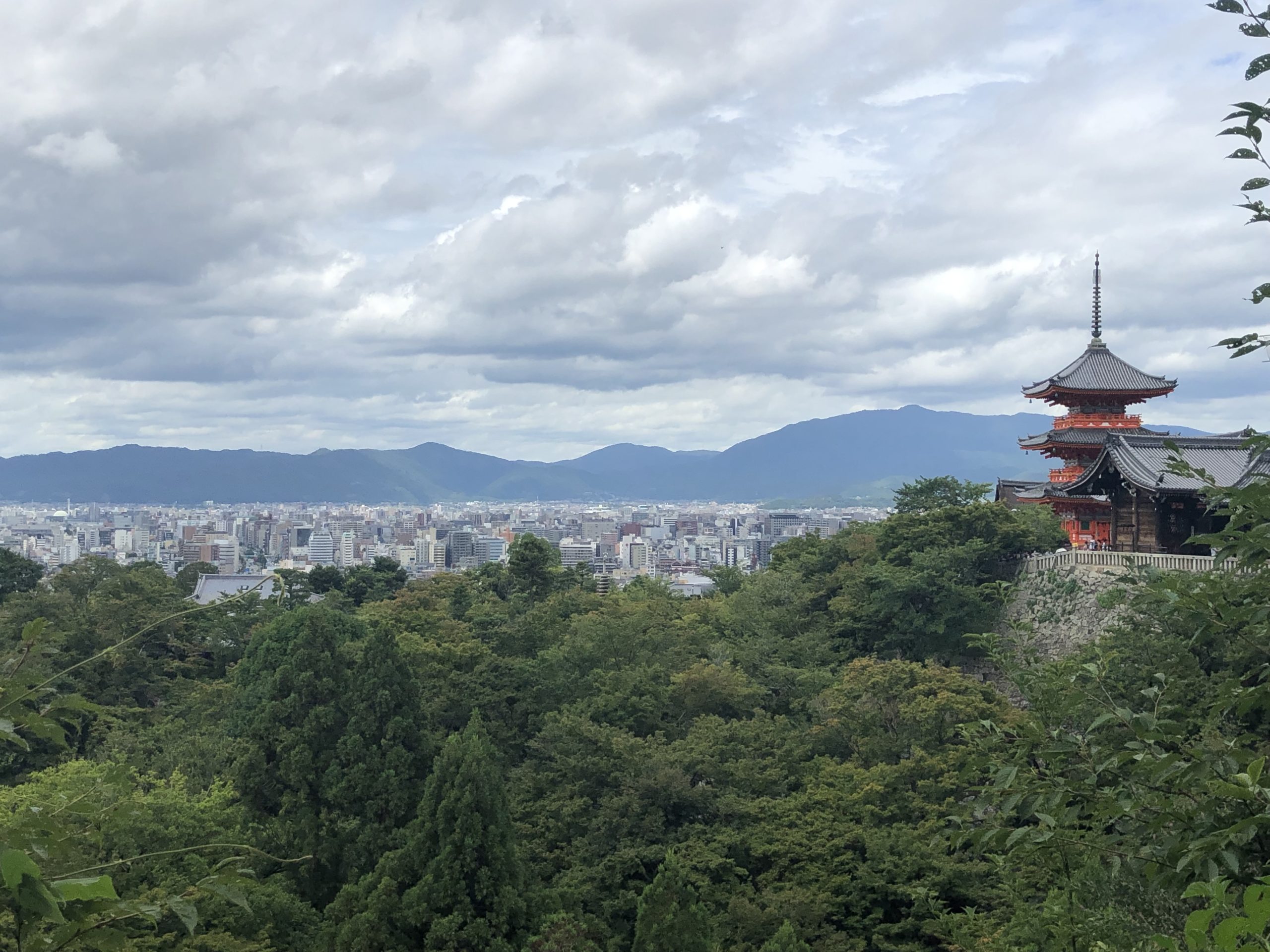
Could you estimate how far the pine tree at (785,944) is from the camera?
33.0ft

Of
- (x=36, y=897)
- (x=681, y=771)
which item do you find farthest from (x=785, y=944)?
(x=36, y=897)

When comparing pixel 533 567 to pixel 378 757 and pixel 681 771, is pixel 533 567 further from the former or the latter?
pixel 681 771

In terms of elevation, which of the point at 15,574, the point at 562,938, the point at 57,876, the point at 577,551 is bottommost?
the point at 577,551

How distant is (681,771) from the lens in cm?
1388

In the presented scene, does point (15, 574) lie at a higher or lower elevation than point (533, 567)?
lower

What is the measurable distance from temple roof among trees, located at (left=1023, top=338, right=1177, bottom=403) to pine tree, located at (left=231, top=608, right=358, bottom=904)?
17862mm

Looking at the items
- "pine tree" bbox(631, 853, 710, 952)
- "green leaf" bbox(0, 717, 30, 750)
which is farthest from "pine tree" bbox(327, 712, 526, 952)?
"green leaf" bbox(0, 717, 30, 750)

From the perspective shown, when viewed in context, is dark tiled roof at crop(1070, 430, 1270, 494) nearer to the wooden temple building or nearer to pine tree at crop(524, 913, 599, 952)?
the wooden temple building

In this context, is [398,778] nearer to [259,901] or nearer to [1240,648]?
[259,901]

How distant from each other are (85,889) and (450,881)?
33.8 ft

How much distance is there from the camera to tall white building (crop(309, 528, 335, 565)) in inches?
4990

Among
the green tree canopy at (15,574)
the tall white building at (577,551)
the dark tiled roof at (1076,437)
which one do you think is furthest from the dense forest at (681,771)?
the tall white building at (577,551)

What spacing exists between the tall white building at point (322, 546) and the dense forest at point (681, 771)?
106 m

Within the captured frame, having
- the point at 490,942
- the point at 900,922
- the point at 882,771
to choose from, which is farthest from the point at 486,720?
the point at 900,922
